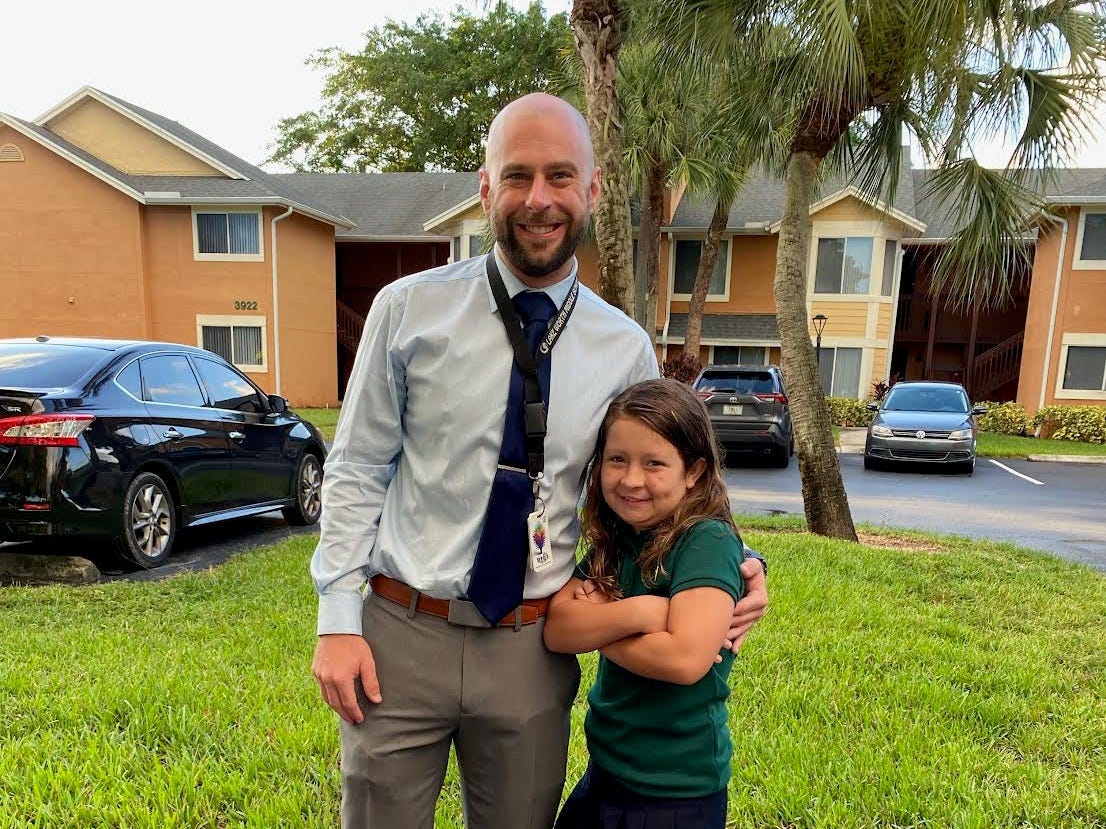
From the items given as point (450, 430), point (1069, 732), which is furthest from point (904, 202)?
point (450, 430)

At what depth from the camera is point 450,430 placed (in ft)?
5.17

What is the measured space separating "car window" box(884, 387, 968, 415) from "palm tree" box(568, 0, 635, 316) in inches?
385

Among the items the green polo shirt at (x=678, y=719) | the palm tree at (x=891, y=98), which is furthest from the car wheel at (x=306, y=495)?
the green polo shirt at (x=678, y=719)

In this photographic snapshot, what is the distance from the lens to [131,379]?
5.33 m

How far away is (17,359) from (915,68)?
734 cm

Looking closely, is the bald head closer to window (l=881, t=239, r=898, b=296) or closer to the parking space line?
the parking space line

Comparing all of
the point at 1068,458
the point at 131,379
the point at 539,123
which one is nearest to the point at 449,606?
the point at 539,123

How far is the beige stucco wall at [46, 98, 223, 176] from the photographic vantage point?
19.8 meters

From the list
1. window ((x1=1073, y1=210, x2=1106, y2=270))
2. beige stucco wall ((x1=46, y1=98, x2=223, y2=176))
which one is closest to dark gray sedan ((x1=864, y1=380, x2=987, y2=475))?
window ((x1=1073, y1=210, x2=1106, y2=270))

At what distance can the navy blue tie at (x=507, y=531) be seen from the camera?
1.55m

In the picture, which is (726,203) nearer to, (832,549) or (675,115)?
(675,115)

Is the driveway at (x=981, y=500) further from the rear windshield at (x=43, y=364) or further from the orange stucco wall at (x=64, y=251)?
the orange stucco wall at (x=64, y=251)

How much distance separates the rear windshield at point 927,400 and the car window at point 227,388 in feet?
37.7

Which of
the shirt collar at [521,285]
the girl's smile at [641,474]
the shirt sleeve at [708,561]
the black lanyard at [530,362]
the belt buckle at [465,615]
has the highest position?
the shirt collar at [521,285]
